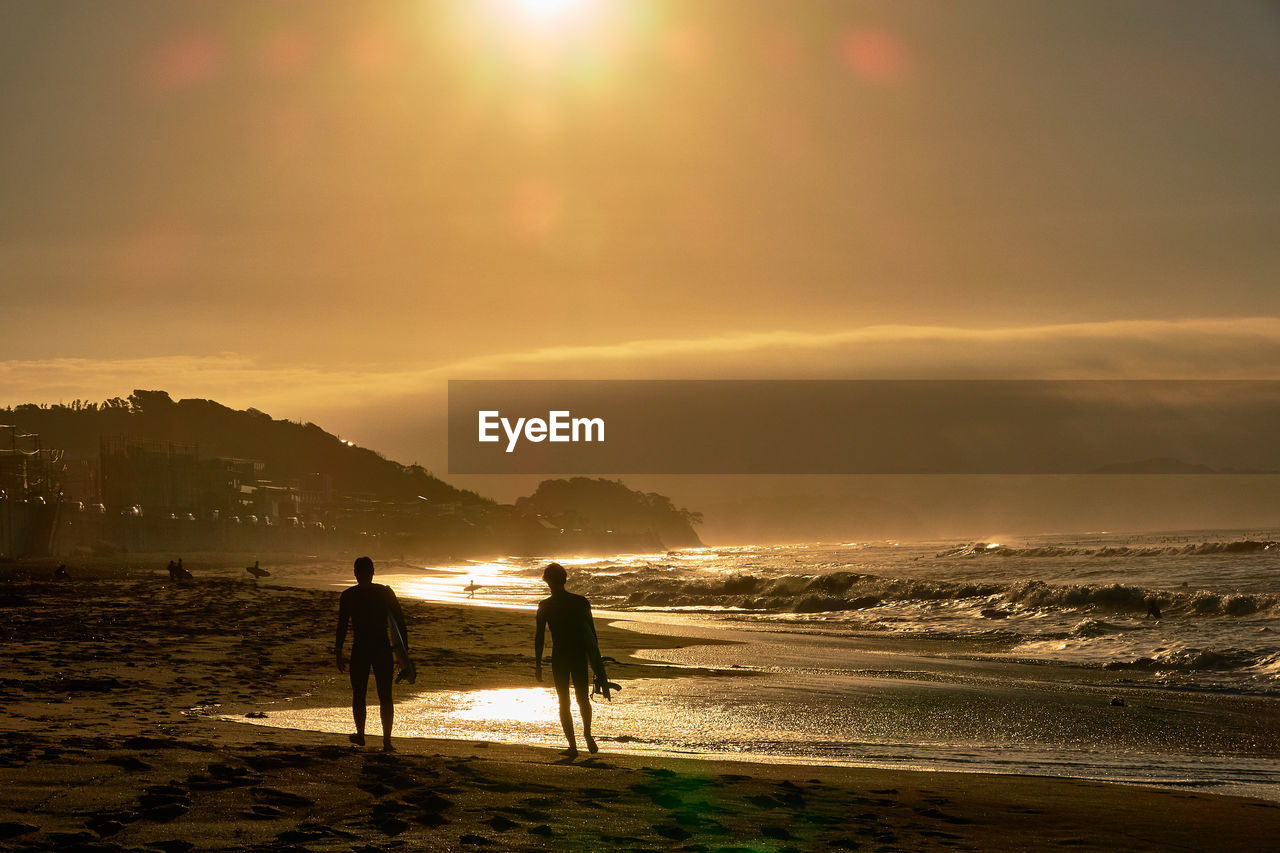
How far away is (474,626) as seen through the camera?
2862cm

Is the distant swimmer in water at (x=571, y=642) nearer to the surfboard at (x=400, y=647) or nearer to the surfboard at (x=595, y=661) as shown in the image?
the surfboard at (x=595, y=661)

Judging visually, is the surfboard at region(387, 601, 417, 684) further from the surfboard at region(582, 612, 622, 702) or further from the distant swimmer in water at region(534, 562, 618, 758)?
the surfboard at region(582, 612, 622, 702)

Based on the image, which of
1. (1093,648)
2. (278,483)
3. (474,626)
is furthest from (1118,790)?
(278,483)

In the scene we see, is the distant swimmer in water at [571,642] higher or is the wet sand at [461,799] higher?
the distant swimmer in water at [571,642]

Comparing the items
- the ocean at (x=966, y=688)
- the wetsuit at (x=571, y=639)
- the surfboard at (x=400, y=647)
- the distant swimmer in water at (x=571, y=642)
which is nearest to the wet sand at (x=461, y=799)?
the surfboard at (x=400, y=647)

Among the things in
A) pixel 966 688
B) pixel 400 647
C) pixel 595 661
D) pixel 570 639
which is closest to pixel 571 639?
pixel 570 639

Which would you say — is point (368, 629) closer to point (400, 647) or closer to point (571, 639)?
point (400, 647)

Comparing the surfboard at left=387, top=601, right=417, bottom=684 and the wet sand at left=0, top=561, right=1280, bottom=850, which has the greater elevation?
the surfboard at left=387, top=601, right=417, bottom=684

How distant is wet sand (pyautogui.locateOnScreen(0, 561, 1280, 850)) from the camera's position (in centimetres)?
696

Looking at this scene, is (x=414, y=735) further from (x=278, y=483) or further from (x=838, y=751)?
(x=278, y=483)

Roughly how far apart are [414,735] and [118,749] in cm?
363

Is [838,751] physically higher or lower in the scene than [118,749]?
lower

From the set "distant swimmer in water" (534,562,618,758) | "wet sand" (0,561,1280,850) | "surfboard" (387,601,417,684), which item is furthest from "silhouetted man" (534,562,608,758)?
"surfboard" (387,601,417,684)

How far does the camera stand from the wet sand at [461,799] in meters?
6.96
